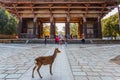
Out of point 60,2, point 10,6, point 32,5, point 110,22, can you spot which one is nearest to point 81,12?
point 60,2

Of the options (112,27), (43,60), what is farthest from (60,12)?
(43,60)

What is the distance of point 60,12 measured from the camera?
2744cm

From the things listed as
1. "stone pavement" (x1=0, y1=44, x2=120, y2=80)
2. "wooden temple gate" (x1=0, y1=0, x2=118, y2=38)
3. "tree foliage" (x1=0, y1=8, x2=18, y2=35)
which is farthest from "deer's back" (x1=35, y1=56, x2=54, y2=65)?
"tree foliage" (x1=0, y1=8, x2=18, y2=35)

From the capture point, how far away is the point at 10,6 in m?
27.3

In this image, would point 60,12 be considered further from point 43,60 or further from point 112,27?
point 43,60

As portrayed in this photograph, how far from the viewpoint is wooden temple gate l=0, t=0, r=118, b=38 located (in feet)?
83.0

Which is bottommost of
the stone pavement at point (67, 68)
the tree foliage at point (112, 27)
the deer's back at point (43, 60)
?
the stone pavement at point (67, 68)

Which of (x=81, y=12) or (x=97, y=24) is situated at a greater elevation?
(x=81, y=12)

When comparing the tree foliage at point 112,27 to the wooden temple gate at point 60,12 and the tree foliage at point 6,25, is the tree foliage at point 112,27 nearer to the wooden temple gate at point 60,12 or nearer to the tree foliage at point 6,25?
the wooden temple gate at point 60,12

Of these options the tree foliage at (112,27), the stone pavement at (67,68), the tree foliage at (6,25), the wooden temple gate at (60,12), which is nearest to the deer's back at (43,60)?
the stone pavement at (67,68)

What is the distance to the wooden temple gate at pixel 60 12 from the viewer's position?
25.3m

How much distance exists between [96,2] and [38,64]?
21498 mm

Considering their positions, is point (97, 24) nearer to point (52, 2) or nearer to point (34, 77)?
point (52, 2)

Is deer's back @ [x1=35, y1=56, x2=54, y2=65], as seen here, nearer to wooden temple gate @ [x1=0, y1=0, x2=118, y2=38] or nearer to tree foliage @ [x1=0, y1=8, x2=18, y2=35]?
wooden temple gate @ [x1=0, y1=0, x2=118, y2=38]
